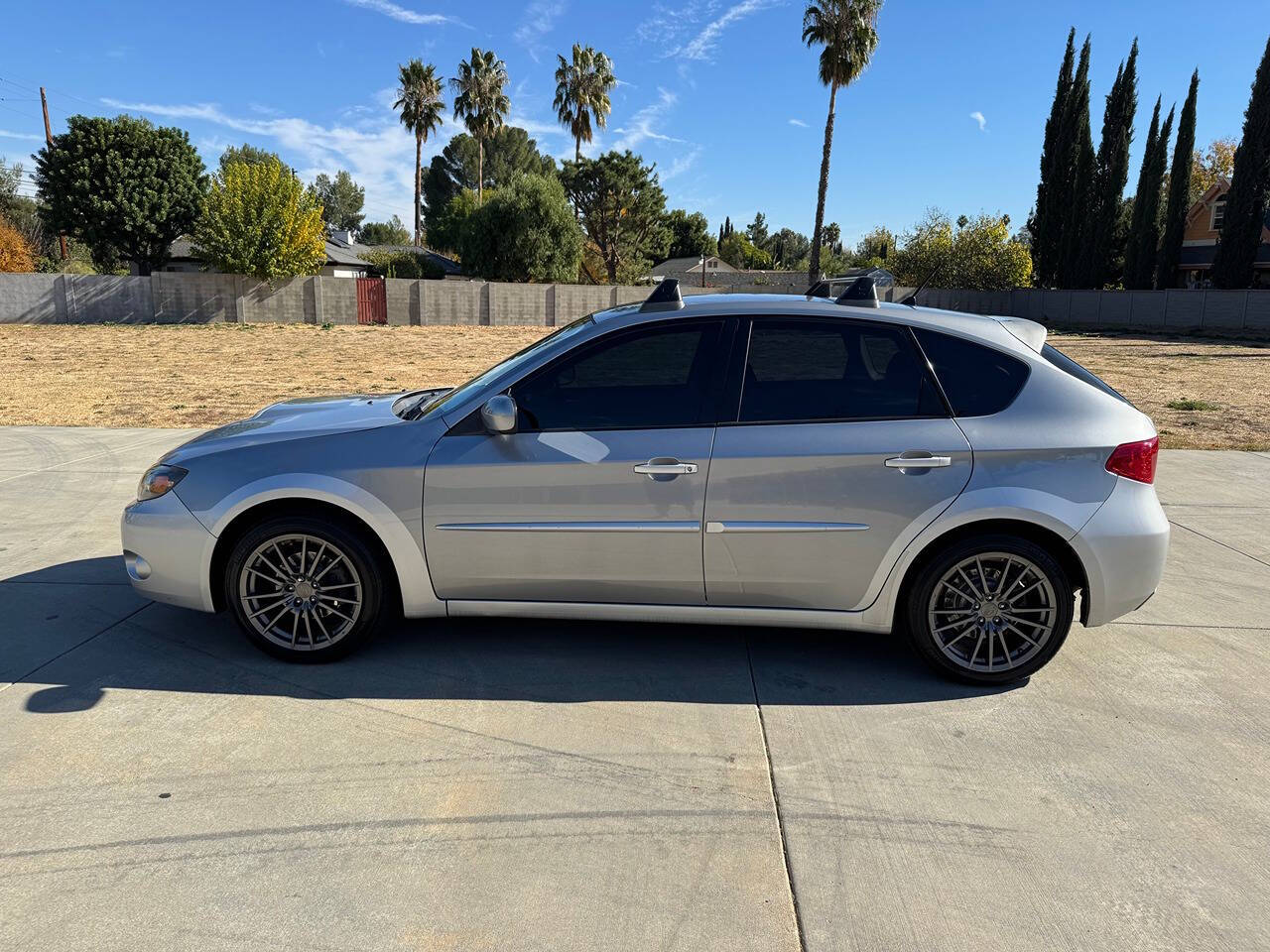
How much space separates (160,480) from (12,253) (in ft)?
157

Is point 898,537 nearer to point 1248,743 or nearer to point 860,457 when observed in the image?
point 860,457

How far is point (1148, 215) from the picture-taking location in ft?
148

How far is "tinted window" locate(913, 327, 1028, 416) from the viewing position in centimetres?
387

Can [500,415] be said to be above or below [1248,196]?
below

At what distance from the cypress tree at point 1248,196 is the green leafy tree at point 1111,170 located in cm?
623

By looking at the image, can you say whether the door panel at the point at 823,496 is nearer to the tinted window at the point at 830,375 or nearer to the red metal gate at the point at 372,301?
the tinted window at the point at 830,375

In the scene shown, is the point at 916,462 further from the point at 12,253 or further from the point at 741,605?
the point at 12,253

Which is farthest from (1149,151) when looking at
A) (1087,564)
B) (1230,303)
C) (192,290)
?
(1087,564)

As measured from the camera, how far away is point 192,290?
33.6 m

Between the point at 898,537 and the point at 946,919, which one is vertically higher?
the point at 898,537

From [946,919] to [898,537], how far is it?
1648mm

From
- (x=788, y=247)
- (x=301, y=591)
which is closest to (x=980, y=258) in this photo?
(x=301, y=591)

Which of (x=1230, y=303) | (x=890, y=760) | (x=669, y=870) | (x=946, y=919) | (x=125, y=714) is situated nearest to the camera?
(x=946, y=919)

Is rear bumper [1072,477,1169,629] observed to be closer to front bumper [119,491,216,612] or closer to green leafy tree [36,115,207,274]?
front bumper [119,491,216,612]
